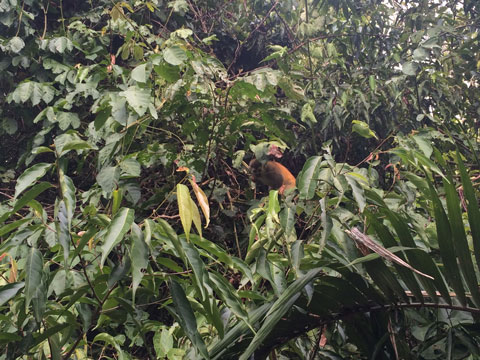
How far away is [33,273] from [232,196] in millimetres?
1700

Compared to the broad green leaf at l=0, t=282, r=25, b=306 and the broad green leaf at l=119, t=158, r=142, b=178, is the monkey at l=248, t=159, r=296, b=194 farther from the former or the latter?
the broad green leaf at l=0, t=282, r=25, b=306

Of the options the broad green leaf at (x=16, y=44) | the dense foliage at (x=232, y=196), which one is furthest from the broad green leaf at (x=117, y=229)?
the broad green leaf at (x=16, y=44)

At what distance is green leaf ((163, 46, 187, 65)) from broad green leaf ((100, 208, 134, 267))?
69cm

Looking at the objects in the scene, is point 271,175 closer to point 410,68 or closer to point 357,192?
point 410,68

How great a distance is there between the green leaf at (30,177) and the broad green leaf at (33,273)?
0.14 m

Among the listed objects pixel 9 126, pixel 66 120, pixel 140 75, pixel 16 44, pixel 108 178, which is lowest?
pixel 9 126

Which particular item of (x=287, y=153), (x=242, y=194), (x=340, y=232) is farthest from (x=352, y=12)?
(x=340, y=232)

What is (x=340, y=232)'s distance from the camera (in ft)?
3.56

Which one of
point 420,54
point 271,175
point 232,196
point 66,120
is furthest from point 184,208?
point 420,54

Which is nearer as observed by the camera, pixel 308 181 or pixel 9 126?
pixel 308 181

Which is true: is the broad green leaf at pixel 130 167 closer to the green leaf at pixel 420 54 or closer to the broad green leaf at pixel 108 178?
the broad green leaf at pixel 108 178

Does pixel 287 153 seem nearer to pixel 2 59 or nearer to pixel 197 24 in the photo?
pixel 197 24

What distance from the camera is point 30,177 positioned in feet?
3.21

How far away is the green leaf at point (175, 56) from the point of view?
145cm
